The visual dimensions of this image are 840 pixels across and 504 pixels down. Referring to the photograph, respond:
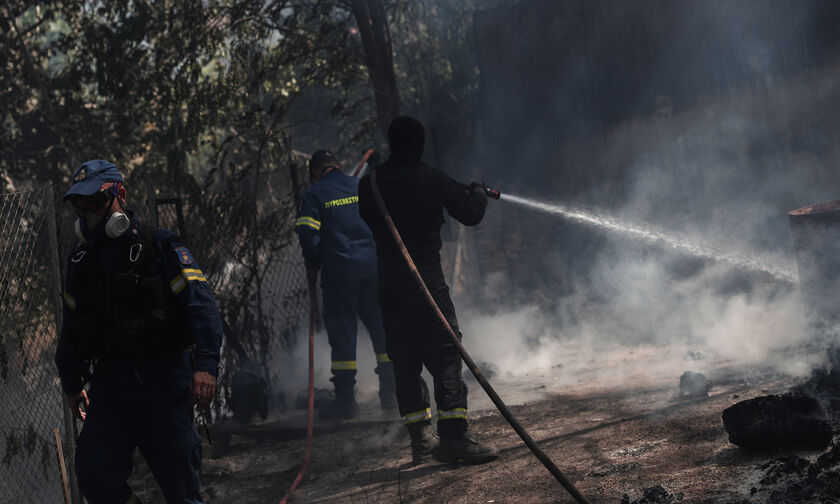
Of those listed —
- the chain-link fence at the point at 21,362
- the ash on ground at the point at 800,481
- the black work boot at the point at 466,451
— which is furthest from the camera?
the black work boot at the point at 466,451

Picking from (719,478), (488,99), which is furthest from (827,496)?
(488,99)

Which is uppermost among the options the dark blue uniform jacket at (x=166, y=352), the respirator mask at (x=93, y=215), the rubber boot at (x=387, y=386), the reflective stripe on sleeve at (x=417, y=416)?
the respirator mask at (x=93, y=215)

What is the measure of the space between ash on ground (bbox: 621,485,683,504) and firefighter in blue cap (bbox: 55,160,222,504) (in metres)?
1.88

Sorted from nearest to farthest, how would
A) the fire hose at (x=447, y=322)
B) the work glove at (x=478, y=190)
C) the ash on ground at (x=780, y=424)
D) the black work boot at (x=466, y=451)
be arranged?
the ash on ground at (x=780, y=424), the fire hose at (x=447, y=322), the black work boot at (x=466, y=451), the work glove at (x=478, y=190)

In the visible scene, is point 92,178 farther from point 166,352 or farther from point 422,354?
point 422,354

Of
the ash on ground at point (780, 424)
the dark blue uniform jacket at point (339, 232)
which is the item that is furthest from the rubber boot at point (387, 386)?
the ash on ground at point (780, 424)

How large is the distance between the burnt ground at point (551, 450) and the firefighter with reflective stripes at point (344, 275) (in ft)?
1.01

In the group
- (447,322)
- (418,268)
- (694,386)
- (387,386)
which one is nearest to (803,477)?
(447,322)

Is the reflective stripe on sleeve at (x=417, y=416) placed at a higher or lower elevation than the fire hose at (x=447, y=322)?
lower

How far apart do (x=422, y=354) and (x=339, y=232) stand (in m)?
1.84

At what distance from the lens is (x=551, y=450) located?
14.8 feet

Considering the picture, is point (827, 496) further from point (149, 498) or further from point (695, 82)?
point (695, 82)

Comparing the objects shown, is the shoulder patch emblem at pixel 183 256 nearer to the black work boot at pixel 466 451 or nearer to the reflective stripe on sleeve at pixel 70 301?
the reflective stripe on sleeve at pixel 70 301

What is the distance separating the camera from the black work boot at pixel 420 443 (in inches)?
189
